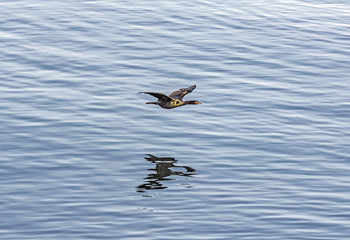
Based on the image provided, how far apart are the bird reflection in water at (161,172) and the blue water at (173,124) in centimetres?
8

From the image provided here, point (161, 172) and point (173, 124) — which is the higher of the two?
point (173, 124)

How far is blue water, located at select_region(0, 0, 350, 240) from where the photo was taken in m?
37.4

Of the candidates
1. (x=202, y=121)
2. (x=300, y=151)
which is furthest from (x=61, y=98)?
(x=300, y=151)

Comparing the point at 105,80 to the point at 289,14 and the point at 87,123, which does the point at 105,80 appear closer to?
the point at 87,123

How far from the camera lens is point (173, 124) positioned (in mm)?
48156

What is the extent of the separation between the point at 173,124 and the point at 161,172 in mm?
6305

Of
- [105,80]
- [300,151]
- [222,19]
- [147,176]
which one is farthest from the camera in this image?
[222,19]

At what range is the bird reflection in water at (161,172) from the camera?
40656 millimetres

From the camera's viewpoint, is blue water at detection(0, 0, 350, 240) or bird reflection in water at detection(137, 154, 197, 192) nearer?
blue water at detection(0, 0, 350, 240)

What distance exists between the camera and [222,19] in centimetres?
6850

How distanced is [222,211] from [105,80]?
60.7 feet

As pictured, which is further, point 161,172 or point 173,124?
point 173,124

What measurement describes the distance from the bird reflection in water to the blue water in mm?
79

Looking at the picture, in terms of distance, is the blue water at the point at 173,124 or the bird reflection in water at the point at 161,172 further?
the bird reflection in water at the point at 161,172
